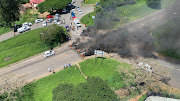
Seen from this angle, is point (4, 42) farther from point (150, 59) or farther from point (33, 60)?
point (150, 59)

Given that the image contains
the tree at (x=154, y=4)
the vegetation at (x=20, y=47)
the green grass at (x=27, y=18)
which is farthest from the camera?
the tree at (x=154, y=4)

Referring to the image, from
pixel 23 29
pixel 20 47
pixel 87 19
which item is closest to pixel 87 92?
pixel 20 47

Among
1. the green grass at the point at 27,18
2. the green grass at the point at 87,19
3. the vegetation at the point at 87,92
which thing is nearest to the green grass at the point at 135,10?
the green grass at the point at 87,19

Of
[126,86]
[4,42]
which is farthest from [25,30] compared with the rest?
[126,86]

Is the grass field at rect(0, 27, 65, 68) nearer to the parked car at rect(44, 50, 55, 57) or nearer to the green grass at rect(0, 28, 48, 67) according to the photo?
the green grass at rect(0, 28, 48, 67)

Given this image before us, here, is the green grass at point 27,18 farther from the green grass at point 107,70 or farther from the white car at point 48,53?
the green grass at point 107,70

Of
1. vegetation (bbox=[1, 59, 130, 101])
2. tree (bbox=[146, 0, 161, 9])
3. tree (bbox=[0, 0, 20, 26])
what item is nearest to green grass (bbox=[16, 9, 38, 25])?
tree (bbox=[0, 0, 20, 26])

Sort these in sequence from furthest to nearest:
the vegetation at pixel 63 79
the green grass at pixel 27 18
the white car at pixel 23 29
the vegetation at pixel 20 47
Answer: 1. the green grass at pixel 27 18
2. the white car at pixel 23 29
3. the vegetation at pixel 20 47
4. the vegetation at pixel 63 79
